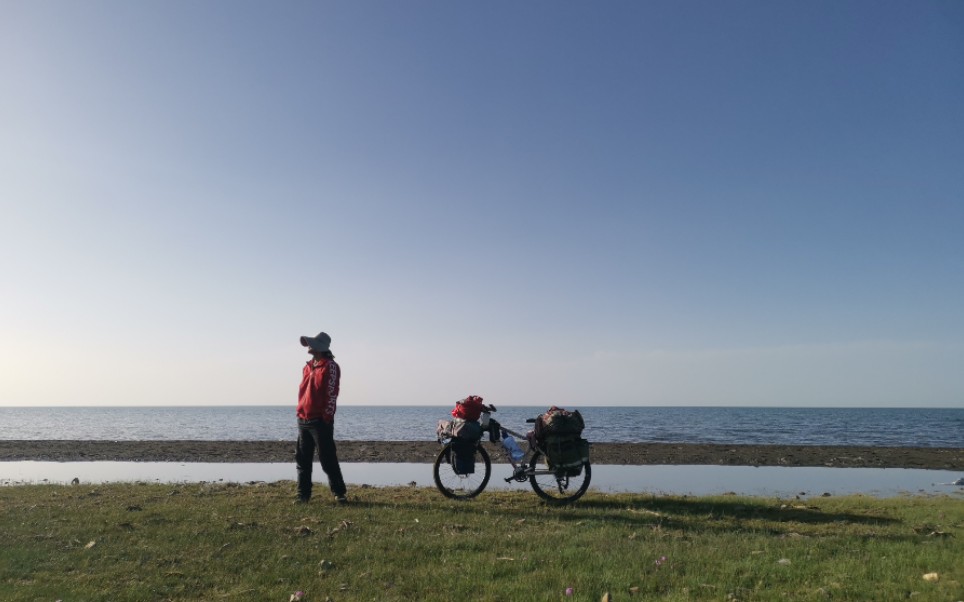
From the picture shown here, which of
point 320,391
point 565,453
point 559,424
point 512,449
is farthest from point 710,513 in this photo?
point 320,391

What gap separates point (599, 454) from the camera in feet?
90.2

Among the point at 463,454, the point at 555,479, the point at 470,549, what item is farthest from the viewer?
the point at 555,479

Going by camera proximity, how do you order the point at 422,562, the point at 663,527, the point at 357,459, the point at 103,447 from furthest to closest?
the point at 103,447 < the point at 357,459 < the point at 663,527 < the point at 422,562

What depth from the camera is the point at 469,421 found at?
11.5 metres

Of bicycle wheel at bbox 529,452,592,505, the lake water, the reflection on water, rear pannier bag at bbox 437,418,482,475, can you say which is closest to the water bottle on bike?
bicycle wheel at bbox 529,452,592,505

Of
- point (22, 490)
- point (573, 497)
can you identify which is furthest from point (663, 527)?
point (22, 490)

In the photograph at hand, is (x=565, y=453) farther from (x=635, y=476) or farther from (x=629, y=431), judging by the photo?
(x=629, y=431)

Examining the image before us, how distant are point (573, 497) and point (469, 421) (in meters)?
2.45

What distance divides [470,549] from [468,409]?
13.6ft

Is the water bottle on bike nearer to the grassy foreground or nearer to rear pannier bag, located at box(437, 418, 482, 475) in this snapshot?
rear pannier bag, located at box(437, 418, 482, 475)

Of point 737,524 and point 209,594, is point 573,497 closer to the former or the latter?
point 737,524

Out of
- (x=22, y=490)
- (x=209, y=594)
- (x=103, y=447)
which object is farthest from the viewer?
(x=103, y=447)

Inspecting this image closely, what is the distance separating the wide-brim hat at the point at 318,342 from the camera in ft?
36.8

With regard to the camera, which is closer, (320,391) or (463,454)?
(320,391)
